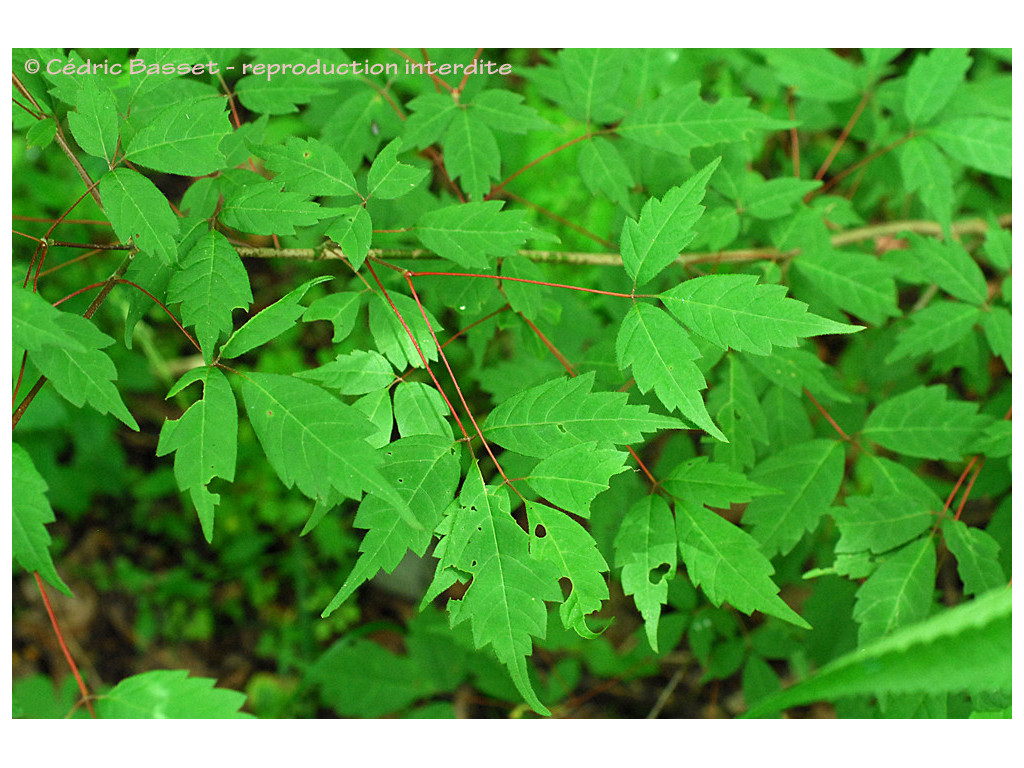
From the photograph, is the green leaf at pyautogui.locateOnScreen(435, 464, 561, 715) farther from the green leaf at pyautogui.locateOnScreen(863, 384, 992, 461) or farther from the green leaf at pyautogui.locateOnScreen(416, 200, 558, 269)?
the green leaf at pyautogui.locateOnScreen(863, 384, 992, 461)

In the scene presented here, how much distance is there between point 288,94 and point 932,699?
204 cm

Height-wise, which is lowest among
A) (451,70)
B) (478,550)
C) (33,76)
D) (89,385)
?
(478,550)

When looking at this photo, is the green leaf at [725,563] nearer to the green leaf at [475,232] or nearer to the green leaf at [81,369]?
the green leaf at [475,232]

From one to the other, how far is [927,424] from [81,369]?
6.15ft

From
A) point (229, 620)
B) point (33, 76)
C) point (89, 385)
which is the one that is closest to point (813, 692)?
point (89, 385)

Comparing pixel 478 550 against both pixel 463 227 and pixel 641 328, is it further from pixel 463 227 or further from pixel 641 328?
pixel 463 227

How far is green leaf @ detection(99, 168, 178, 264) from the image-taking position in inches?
46.0

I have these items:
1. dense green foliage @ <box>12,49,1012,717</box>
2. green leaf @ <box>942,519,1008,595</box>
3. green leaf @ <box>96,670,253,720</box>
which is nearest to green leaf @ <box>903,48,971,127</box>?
dense green foliage @ <box>12,49,1012,717</box>

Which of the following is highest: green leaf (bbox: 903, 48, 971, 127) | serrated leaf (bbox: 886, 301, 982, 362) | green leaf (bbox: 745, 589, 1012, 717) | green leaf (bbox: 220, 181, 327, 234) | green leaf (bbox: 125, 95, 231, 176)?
green leaf (bbox: 903, 48, 971, 127)

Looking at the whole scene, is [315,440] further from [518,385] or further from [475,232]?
[518,385]

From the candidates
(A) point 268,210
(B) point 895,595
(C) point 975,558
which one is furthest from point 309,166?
(C) point 975,558

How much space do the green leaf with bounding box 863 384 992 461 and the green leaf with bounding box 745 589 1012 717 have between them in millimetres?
802

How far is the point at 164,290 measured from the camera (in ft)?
4.16

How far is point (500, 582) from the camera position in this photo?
115cm
